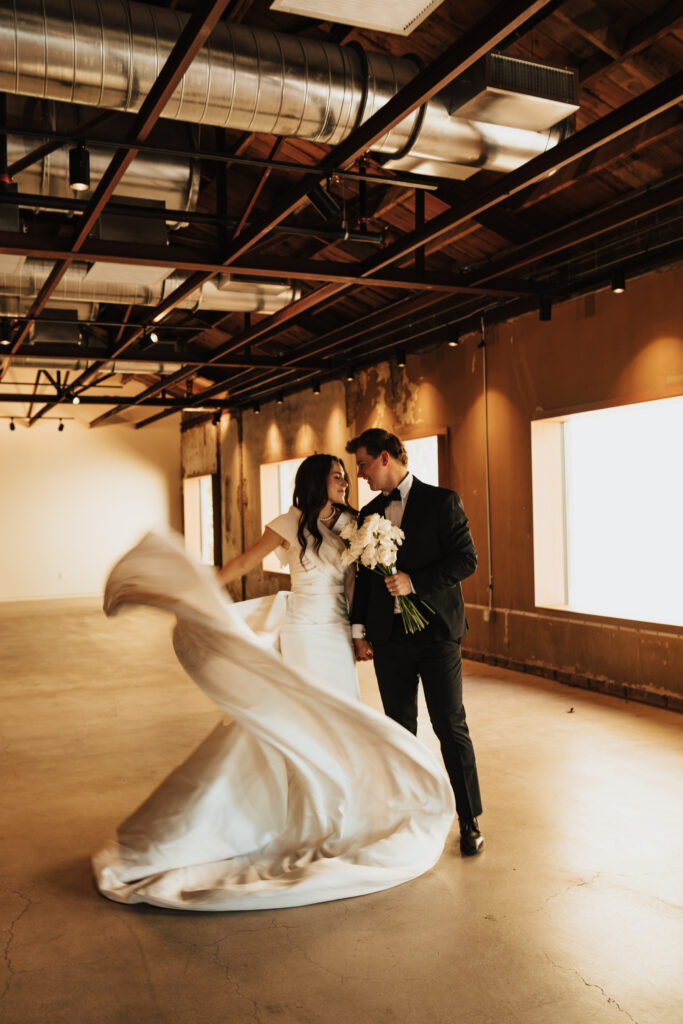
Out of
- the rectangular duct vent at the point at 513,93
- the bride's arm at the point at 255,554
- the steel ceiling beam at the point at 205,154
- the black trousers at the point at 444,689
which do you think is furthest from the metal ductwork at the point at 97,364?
the black trousers at the point at 444,689

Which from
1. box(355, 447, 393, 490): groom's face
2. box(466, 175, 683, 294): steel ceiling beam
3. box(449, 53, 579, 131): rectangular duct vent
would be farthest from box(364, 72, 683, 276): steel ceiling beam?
box(355, 447, 393, 490): groom's face

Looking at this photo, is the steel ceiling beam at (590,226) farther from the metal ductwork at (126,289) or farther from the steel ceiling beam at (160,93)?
the steel ceiling beam at (160,93)

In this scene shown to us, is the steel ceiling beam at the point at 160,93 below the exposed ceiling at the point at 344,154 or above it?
below

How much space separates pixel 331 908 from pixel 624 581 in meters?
5.41

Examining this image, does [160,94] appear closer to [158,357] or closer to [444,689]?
[444,689]

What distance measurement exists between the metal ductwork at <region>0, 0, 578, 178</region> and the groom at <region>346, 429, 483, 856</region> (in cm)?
172

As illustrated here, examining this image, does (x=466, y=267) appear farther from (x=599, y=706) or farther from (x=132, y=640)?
(x=132, y=640)

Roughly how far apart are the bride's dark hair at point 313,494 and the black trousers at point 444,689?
504mm

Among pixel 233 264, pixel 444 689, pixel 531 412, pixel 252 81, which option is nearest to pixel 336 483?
pixel 444 689

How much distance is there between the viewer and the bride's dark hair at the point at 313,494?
3496 millimetres

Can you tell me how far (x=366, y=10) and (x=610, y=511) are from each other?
528 cm

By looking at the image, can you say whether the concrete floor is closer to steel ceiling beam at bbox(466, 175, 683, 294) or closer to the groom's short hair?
the groom's short hair

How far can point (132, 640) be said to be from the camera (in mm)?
10422

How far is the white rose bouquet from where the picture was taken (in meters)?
3.27
